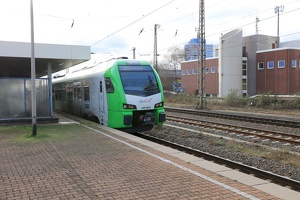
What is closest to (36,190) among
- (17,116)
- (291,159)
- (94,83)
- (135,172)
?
(135,172)

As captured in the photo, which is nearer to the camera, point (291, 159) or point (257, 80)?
point (291, 159)

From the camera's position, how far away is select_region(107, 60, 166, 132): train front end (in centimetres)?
1209

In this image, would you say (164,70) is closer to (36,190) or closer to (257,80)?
(257,80)

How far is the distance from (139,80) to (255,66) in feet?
130

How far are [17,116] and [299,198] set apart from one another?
1275cm

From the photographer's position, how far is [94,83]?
14.1 meters

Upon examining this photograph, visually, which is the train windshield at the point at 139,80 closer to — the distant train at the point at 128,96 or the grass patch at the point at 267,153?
the distant train at the point at 128,96

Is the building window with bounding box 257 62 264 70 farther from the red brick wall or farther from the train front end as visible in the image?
the train front end

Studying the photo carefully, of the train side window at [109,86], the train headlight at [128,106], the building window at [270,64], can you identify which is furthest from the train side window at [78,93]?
the building window at [270,64]

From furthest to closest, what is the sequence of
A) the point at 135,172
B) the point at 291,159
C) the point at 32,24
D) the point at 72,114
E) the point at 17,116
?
the point at 72,114 < the point at 17,116 < the point at 32,24 < the point at 291,159 < the point at 135,172

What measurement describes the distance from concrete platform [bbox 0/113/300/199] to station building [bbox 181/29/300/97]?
114 ft

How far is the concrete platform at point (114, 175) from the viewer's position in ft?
16.4

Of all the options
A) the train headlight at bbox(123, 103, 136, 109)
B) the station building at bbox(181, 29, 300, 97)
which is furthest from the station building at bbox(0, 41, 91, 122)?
the station building at bbox(181, 29, 300, 97)

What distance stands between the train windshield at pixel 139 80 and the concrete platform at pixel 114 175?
3.44m
